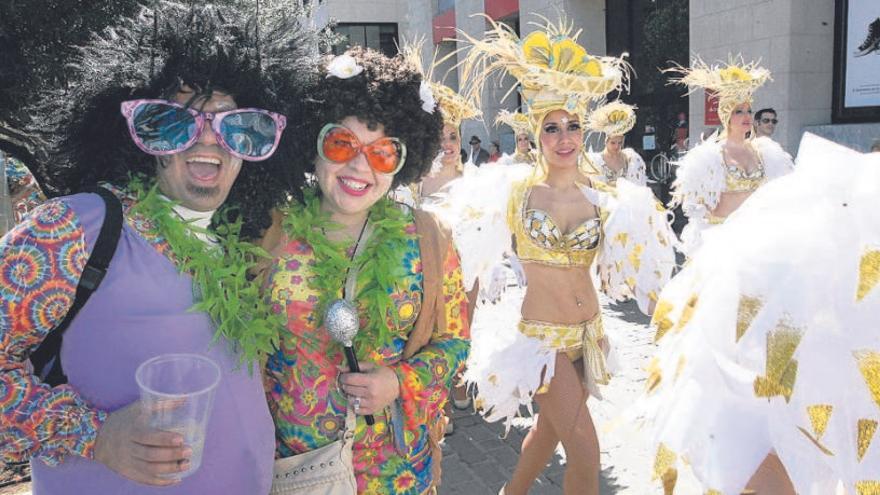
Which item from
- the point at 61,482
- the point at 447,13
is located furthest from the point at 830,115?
the point at 447,13

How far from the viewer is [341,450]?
198cm

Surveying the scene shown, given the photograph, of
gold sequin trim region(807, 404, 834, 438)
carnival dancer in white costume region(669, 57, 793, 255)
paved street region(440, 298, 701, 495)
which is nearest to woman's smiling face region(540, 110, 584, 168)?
paved street region(440, 298, 701, 495)

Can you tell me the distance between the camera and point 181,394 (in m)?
1.46

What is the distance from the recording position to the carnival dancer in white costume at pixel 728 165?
6488mm

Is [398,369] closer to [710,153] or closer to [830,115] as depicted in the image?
[710,153]

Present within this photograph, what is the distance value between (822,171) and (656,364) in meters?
0.50

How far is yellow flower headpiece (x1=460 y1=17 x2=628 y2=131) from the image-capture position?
357 centimetres

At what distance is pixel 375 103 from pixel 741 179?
5.32 metres

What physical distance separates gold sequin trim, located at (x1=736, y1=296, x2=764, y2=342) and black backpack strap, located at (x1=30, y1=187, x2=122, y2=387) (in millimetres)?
1324

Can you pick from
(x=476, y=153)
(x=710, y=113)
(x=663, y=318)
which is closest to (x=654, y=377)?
(x=663, y=318)

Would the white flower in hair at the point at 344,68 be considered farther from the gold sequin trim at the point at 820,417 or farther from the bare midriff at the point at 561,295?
the bare midriff at the point at 561,295

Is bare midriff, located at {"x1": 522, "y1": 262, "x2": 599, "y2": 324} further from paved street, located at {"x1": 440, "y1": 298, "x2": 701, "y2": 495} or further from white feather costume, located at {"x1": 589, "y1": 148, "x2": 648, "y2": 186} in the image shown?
white feather costume, located at {"x1": 589, "y1": 148, "x2": 648, "y2": 186}

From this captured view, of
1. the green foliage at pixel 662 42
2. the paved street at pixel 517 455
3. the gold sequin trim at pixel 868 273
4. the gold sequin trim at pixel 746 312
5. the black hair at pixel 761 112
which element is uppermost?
the green foliage at pixel 662 42

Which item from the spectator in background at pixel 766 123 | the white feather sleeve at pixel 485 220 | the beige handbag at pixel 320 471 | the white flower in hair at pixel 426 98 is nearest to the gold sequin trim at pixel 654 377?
the beige handbag at pixel 320 471
